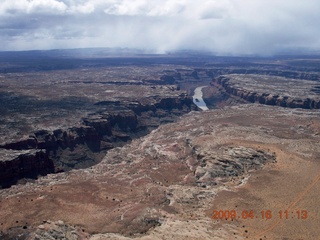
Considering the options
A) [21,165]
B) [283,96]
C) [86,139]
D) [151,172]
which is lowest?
[151,172]

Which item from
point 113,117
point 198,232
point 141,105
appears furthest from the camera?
point 141,105

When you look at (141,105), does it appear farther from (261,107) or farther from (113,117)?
(261,107)

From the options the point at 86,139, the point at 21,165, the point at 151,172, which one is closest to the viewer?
the point at 21,165

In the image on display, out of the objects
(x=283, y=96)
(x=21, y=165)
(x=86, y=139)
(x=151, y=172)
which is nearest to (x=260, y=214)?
(x=151, y=172)

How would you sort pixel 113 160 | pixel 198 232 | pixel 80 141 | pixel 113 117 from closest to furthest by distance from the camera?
pixel 198 232 < pixel 113 160 < pixel 80 141 < pixel 113 117

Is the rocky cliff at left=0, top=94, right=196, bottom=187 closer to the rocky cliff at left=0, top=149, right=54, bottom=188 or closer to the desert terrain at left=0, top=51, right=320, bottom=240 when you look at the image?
the rocky cliff at left=0, top=149, right=54, bottom=188

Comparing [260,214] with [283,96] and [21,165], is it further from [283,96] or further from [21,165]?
[283,96]

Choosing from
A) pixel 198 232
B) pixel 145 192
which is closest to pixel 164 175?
pixel 145 192
